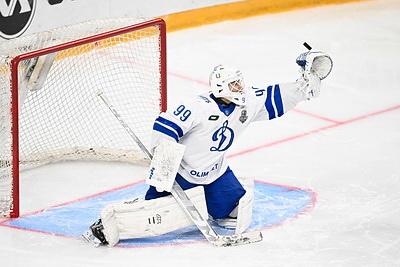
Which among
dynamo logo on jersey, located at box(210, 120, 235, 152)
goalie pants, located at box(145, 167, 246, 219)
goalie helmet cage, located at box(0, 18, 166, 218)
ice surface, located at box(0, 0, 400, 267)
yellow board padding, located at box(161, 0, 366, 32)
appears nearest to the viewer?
ice surface, located at box(0, 0, 400, 267)

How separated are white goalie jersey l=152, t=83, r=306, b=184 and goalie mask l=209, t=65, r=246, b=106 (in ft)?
0.15

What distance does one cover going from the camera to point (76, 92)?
224 inches

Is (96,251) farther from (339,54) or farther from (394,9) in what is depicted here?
(394,9)

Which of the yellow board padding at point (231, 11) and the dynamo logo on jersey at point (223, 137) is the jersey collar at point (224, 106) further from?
the yellow board padding at point (231, 11)

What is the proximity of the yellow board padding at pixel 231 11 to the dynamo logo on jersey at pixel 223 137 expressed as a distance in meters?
3.08

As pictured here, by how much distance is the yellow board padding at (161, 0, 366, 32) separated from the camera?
7555mm

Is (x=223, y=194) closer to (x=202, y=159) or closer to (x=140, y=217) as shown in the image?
(x=202, y=159)

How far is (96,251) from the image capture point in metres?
4.29

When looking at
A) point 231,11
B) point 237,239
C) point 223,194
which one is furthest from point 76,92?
point 231,11

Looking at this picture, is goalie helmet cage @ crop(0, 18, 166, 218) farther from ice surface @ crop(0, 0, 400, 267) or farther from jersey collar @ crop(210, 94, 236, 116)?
jersey collar @ crop(210, 94, 236, 116)

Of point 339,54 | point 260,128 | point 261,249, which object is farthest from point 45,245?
point 339,54

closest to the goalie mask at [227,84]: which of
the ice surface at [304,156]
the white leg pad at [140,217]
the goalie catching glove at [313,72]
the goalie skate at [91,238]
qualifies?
the goalie catching glove at [313,72]

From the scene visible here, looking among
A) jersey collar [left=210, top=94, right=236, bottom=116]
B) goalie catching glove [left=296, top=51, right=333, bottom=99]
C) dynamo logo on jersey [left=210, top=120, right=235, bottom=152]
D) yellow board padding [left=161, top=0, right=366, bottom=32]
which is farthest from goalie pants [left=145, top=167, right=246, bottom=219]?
yellow board padding [left=161, top=0, right=366, bottom=32]

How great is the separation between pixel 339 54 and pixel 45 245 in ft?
11.7
